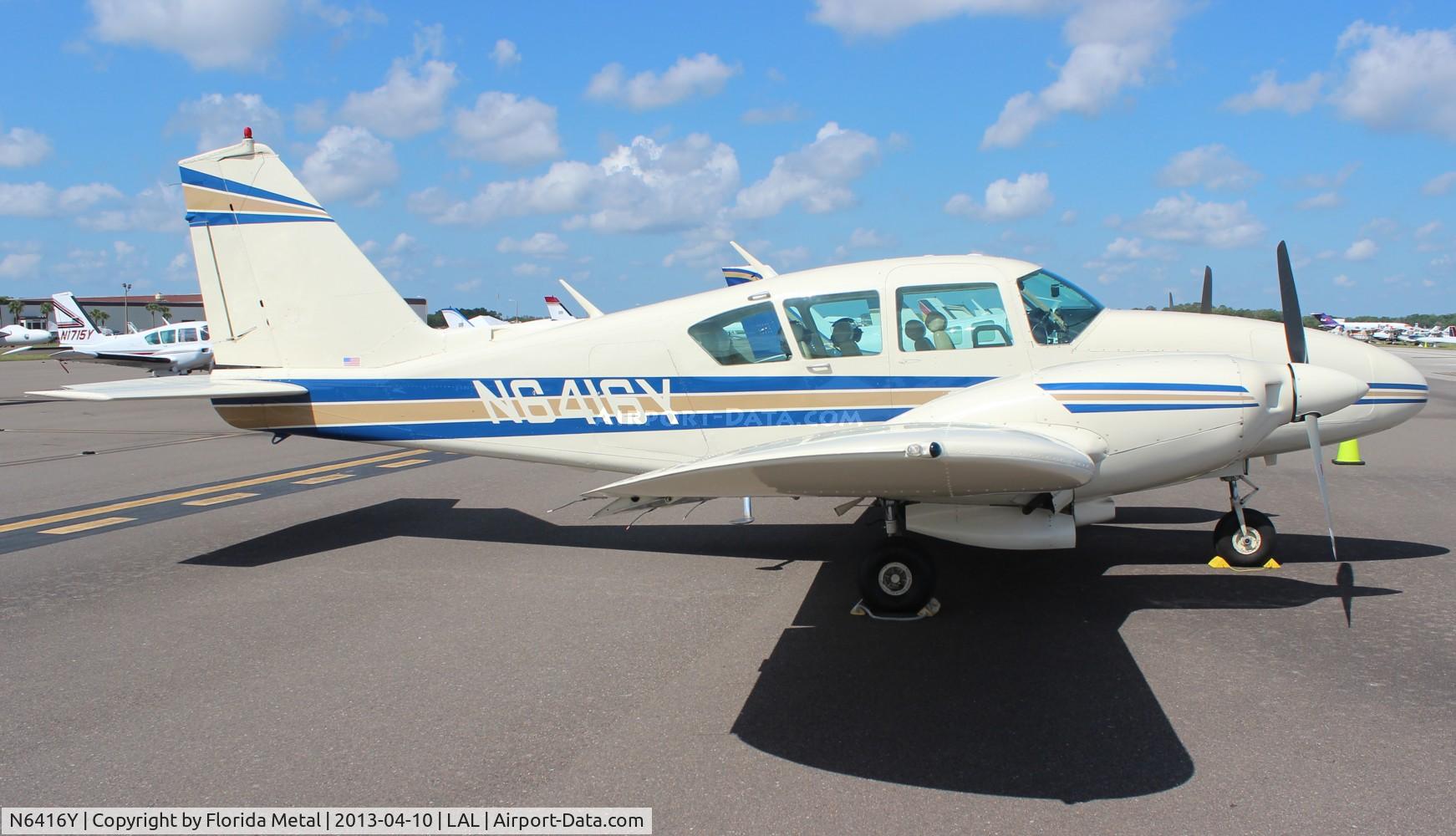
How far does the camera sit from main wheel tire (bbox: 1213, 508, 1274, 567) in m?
6.49

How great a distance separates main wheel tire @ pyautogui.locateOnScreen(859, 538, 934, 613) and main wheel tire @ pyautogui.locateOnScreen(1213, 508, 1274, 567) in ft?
8.63

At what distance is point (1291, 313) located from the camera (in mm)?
6105

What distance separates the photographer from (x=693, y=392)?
6500 millimetres

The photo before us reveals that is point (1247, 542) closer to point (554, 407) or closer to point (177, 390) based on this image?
point (554, 407)

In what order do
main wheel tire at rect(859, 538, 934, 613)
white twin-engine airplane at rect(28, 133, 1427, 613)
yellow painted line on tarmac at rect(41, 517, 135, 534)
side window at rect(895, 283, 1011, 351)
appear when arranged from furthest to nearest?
yellow painted line on tarmac at rect(41, 517, 135, 534) → side window at rect(895, 283, 1011, 351) → main wheel tire at rect(859, 538, 934, 613) → white twin-engine airplane at rect(28, 133, 1427, 613)

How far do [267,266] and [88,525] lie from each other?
3212mm

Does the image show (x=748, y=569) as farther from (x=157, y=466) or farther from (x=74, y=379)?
(x=74, y=379)

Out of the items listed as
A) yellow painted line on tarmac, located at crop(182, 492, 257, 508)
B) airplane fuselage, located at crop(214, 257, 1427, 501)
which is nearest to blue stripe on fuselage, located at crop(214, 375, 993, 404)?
airplane fuselage, located at crop(214, 257, 1427, 501)

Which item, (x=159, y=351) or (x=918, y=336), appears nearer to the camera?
(x=918, y=336)

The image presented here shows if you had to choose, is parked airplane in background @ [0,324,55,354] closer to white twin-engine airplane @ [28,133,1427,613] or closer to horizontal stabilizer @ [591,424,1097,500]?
white twin-engine airplane @ [28,133,1427,613]

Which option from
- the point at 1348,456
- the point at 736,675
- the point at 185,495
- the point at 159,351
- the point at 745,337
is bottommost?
the point at 1348,456

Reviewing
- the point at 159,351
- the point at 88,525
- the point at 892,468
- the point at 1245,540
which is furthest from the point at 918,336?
the point at 159,351

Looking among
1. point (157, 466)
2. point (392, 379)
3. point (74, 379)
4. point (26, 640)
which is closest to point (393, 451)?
point (157, 466)

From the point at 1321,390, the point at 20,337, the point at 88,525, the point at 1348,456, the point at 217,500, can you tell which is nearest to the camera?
the point at 1321,390
